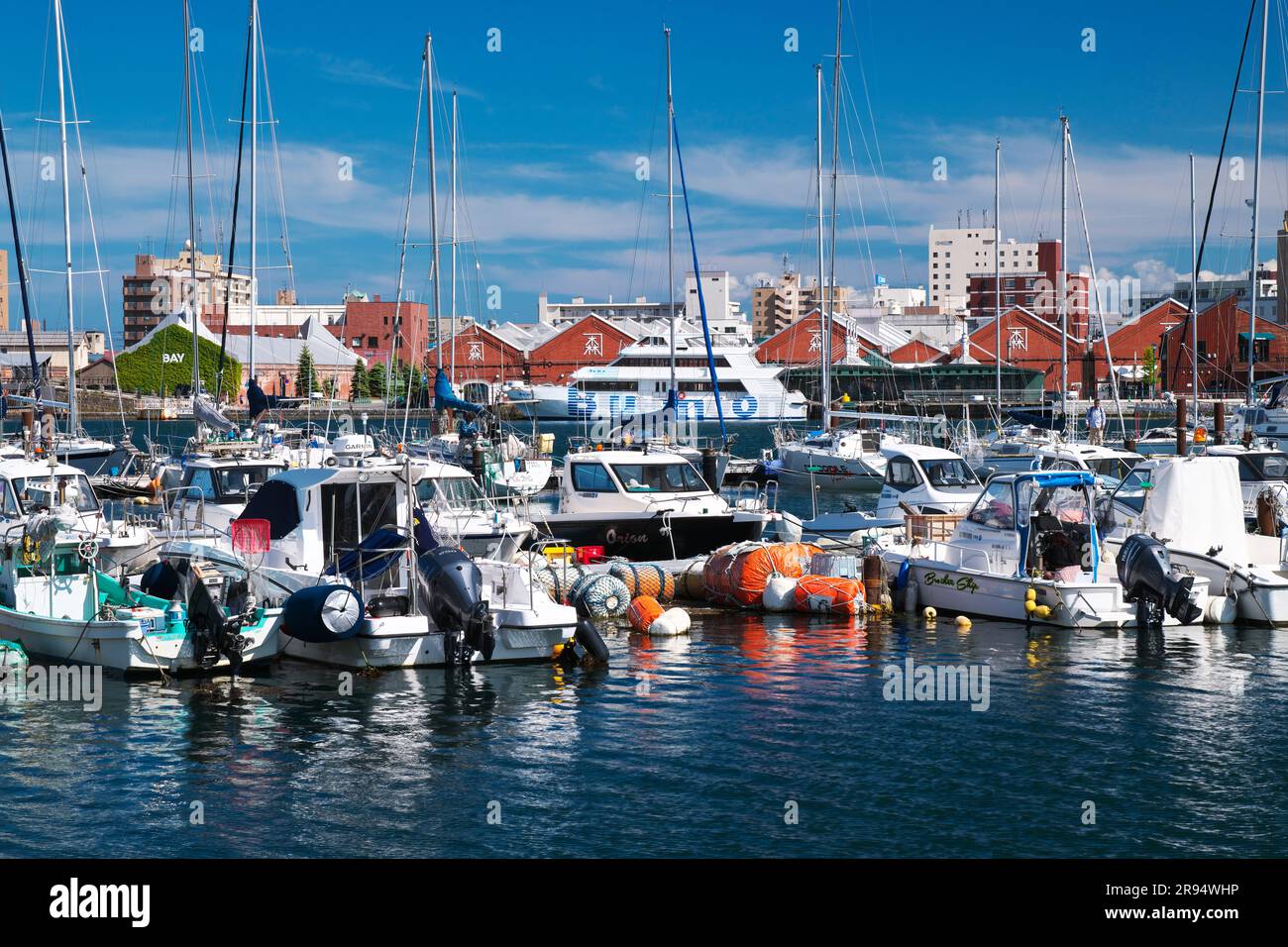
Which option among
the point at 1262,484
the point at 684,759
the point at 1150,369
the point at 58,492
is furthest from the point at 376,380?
the point at 684,759

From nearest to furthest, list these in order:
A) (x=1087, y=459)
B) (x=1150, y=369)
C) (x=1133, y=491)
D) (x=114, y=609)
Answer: (x=114, y=609), (x=1133, y=491), (x=1087, y=459), (x=1150, y=369)

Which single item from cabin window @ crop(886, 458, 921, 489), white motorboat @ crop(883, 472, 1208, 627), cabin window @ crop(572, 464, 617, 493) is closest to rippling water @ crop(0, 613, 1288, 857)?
white motorboat @ crop(883, 472, 1208, 627)

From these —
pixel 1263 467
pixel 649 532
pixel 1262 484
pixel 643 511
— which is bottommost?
pixel 649 532

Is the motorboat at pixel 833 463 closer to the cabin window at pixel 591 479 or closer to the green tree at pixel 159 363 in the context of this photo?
the cabin window at pixel 591 479

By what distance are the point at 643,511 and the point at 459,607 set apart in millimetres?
10853

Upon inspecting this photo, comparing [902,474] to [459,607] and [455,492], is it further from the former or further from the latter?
[459,607]

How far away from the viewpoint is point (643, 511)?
97.9ft

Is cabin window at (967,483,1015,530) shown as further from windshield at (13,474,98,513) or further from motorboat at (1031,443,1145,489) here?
motorboat at (1031,443,1145,489)

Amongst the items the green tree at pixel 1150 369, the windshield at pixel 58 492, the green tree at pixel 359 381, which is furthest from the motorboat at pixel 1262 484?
the green tree at pixel 359 381

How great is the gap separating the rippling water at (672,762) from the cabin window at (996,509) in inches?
134

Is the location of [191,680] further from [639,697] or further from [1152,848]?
[1152,848]

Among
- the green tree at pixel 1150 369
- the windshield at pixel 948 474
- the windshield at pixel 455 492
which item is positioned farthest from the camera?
the green tree at pixel 1150 369

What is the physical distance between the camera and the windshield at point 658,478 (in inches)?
1214
